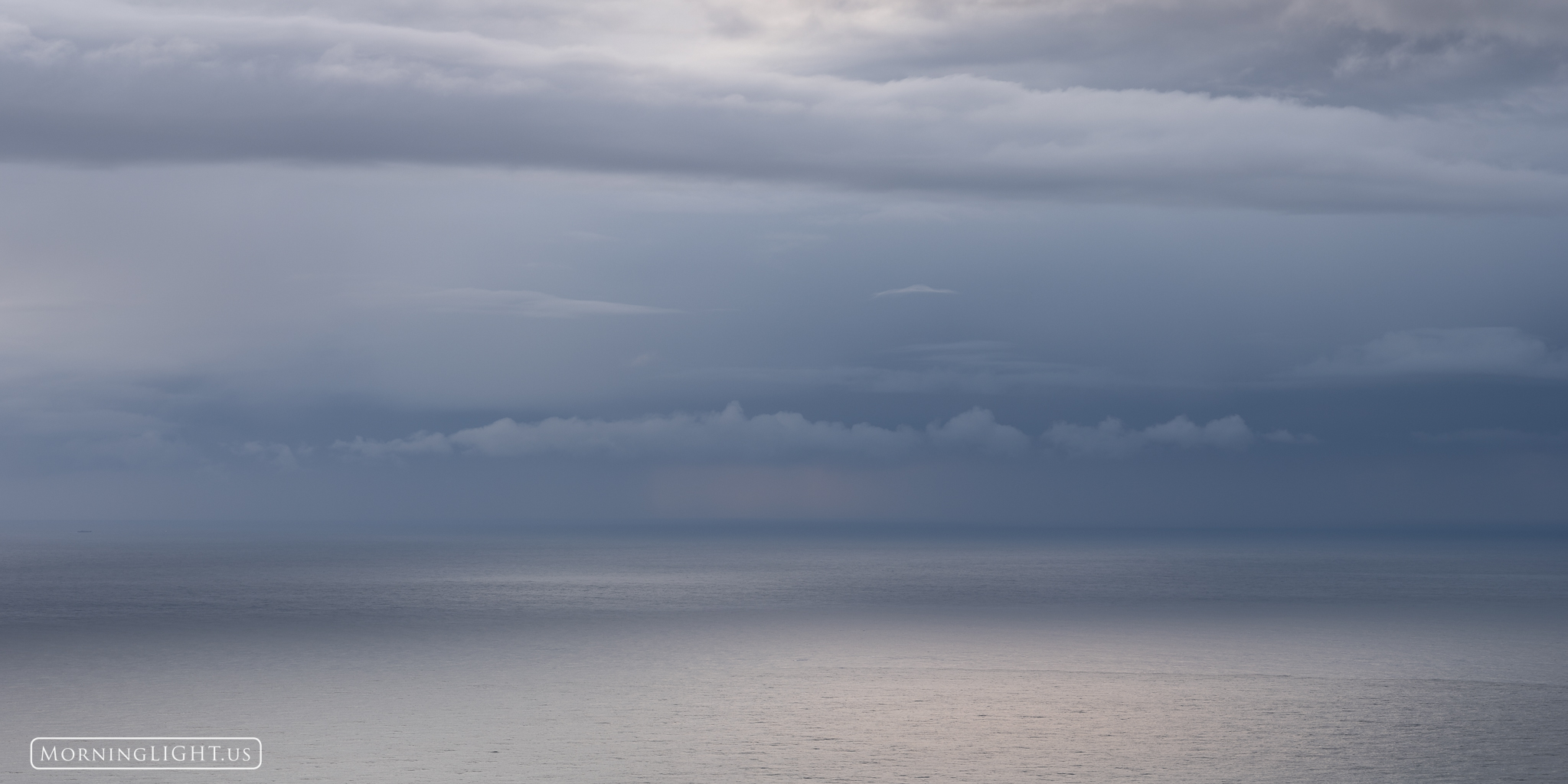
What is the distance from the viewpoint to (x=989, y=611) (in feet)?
262

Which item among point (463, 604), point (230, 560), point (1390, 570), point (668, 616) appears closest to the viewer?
point (668, 616)

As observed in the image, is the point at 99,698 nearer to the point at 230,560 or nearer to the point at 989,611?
the point at 989,611

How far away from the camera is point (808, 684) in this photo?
44.3 metres

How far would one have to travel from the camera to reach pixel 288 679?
45.7 m

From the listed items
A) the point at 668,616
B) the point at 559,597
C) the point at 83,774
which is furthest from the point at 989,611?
the point at 83,774

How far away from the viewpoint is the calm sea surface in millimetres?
30906

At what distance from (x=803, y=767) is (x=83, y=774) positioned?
609 inches

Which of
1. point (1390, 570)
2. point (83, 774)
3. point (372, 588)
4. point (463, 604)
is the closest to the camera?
point (83, 774)

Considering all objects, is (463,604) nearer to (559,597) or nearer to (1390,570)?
(559,597)

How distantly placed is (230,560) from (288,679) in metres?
140

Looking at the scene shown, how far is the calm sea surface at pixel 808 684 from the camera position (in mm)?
30906

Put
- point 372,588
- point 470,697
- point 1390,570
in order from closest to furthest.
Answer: point 470,697 < point 372,588 < point 1390,570

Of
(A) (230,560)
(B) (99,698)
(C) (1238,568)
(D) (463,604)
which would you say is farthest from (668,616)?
(A) (230,560)

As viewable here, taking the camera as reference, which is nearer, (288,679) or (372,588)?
(288,679)
